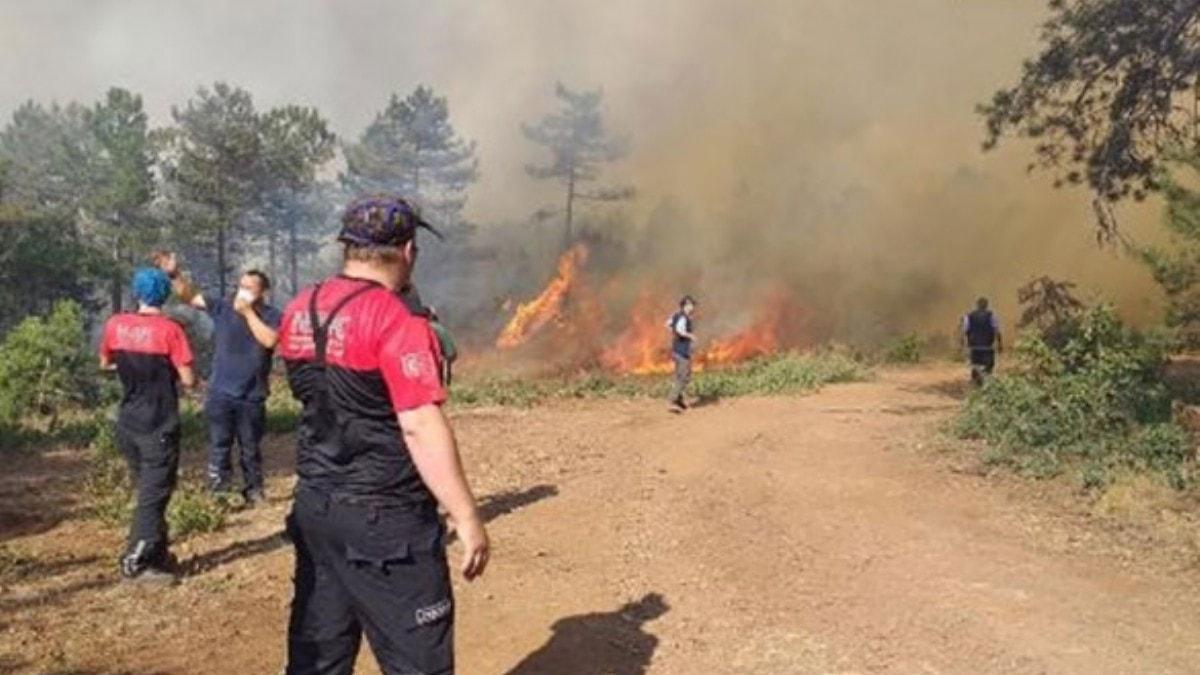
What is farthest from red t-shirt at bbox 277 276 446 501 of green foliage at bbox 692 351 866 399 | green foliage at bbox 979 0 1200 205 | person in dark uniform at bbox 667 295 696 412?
green foliage at bbox 692 351 866 399

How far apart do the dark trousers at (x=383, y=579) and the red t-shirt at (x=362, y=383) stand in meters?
0.10

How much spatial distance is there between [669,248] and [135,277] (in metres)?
35.5

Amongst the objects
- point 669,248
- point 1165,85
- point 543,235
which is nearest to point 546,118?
point 543,235

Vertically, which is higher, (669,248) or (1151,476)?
(669,248)

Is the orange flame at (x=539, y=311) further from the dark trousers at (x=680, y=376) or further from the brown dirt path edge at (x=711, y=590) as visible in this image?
the brown dirt path edge at (x=711, y=590)

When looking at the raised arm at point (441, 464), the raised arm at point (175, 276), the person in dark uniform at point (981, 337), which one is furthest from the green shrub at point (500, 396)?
the raised arm at point (441, 464)

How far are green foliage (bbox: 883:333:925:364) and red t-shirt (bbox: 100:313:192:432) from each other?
24.5 metres

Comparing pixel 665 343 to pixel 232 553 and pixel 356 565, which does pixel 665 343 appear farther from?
pixel 356 565

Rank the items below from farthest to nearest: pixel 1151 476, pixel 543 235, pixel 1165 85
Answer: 1. pixel 543 235
2. pixel 1165 85
3. pixel 1151 476

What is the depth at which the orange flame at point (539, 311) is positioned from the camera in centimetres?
3812

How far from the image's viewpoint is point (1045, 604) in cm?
720

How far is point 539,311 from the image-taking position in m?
39.0

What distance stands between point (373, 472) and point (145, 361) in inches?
158

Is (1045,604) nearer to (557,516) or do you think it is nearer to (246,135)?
(557,516)
